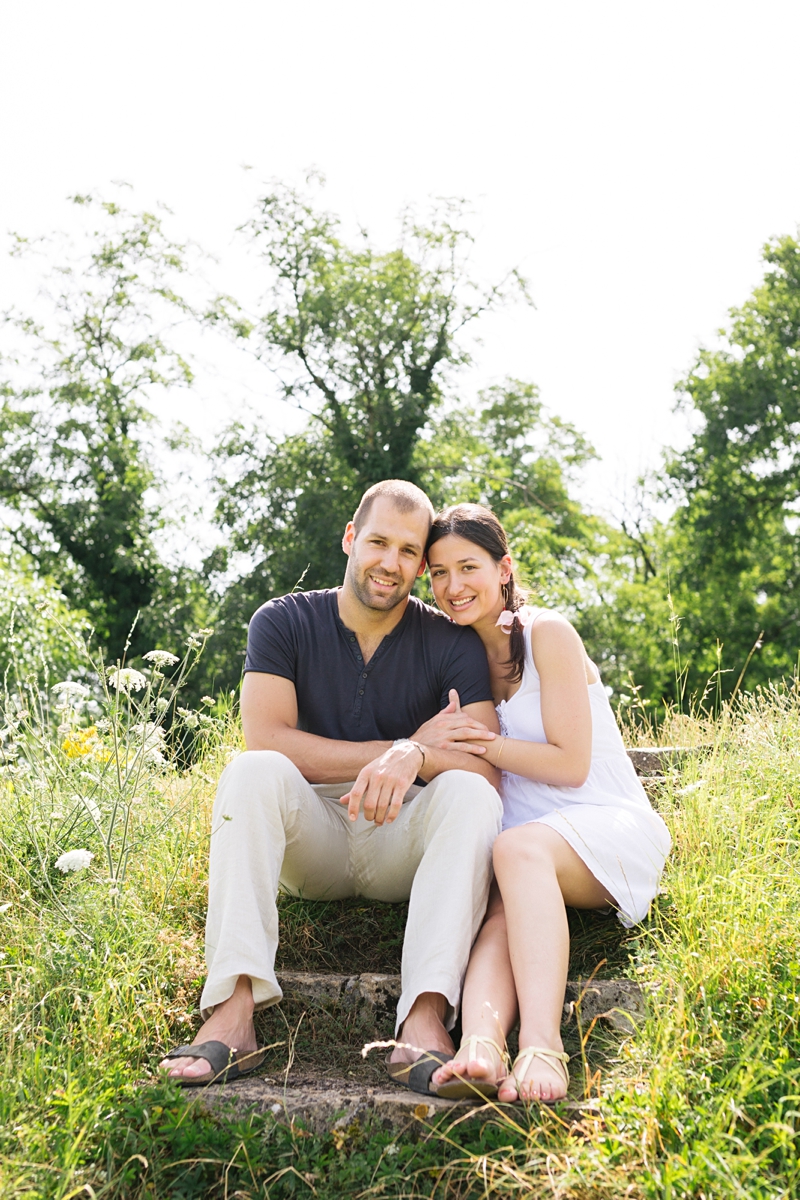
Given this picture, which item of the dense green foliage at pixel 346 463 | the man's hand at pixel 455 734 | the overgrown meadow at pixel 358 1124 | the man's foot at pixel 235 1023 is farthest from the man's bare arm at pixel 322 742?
the dense green foliage at pixel 346 463

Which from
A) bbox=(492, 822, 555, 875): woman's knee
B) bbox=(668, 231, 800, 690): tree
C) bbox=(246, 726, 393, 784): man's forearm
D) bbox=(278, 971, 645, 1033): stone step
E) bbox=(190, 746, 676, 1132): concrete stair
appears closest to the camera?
bbox=(190, 746, 676, 1132): concrete stair

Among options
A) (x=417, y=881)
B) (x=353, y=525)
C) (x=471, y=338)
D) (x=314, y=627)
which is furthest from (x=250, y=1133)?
(x=471, y=338)

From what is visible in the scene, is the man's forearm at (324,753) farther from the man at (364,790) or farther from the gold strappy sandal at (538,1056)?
the gold strappy sandal at (538,1056)

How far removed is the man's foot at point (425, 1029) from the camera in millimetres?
2455

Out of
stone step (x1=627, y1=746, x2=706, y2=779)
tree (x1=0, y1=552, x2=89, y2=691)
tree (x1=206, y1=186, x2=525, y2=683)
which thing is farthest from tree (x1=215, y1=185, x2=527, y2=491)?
stone step (x1=627, y1=746, x2=706, y2=779)

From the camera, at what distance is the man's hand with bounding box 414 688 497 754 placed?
297cm

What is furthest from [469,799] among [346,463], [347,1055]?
[346,463]

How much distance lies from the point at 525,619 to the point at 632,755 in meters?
1.79

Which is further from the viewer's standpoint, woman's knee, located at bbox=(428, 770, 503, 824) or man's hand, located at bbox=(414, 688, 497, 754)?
man's hand, located at bbox=(414, 688, 497, 754)

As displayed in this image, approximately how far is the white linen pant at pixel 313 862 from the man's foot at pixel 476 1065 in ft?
0.70

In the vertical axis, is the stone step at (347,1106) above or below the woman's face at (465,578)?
below

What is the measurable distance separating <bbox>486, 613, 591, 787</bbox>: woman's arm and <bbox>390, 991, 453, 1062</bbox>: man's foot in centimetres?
73

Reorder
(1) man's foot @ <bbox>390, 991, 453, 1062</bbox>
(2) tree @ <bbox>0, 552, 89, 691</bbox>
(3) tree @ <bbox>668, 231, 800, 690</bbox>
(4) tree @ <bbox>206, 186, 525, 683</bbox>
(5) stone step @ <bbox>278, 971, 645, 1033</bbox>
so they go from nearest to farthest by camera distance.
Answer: (1) man's foot @ <bbox>390, 991, 453, 1062</bbox> → (5) stone step @ <bbox>278, 971, 645, 1033</bbox> → (2) tree @ <bbox>0, 552, 89, 691</bbox> → (4) tree @ <bbox>206, 186, 525, 683</bbox> → (3) tree @ <bbox>668, 231, 800, 690</bbox>

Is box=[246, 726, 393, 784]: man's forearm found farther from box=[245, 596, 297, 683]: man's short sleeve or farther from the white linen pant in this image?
box=[245, 596, 297, 683]: man's short sleeve
